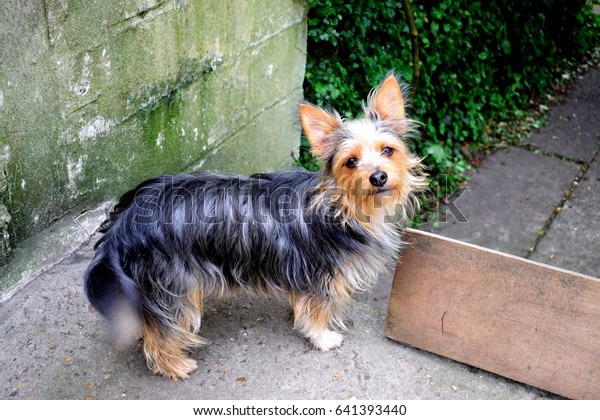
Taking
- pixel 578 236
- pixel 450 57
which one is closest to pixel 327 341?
pixel 578 236

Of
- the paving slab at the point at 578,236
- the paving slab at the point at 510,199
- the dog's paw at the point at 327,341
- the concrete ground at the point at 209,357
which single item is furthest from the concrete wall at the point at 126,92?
the paving slab at the point at 578,236

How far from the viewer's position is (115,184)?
385cm

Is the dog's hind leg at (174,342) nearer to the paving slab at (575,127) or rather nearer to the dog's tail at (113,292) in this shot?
the dog's tail at (113,292)

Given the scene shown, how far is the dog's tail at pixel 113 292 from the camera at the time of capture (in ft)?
9.26

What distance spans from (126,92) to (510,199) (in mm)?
3693

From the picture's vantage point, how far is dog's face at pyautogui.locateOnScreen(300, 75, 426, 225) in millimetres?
3072

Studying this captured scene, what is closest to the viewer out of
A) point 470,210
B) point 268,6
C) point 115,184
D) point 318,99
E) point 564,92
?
point 115,184

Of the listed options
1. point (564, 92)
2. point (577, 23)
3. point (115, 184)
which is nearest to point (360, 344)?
point (115, 184)

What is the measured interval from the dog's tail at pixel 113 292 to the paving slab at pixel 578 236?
3.48m

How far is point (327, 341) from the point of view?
349cm

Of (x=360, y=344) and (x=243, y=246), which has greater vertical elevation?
(x=243, y=246)

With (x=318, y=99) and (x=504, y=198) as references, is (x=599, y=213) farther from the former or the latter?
(x=318, y=99)

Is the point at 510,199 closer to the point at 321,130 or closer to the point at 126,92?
the point at 321,130

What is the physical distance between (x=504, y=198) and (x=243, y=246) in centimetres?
352
